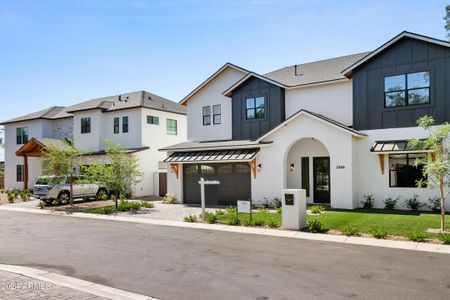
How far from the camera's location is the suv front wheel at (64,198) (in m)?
23.2

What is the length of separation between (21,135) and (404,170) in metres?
35.4

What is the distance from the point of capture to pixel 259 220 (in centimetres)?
1438

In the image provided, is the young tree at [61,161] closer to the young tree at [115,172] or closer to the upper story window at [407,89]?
the young tree at [115,172]

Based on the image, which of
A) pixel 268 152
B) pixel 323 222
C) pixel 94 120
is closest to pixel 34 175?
pixel 94 120

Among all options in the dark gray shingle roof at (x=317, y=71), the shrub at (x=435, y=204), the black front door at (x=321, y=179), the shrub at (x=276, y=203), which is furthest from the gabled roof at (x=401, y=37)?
the shrub at (x=276, y=203)

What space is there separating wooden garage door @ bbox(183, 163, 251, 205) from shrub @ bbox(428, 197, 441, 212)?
897 centimetres

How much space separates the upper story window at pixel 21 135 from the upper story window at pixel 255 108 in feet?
84.3

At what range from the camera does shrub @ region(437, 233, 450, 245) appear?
10473mm

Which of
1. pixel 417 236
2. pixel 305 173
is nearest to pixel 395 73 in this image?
pixel 305 173

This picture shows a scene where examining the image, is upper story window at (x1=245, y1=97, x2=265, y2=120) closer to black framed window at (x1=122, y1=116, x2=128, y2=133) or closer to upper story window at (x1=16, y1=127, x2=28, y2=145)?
black framed window at (x1=122, y1=116, x2=128, y2=133)

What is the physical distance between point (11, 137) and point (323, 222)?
116ft

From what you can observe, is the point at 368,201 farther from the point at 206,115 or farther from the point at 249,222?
the point at 206,115

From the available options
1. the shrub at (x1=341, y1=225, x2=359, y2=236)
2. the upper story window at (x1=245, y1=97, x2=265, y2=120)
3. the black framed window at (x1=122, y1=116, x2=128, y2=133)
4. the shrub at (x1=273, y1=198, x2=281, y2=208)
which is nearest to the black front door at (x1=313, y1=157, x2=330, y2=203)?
the shrub at (x1=273, y1=198, x2=281, y2=208)

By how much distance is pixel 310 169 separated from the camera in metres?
19.9
